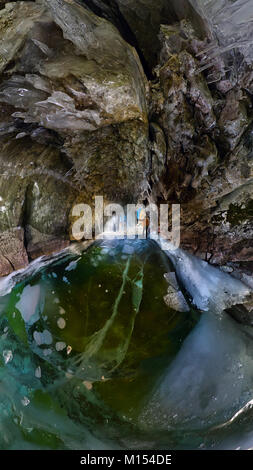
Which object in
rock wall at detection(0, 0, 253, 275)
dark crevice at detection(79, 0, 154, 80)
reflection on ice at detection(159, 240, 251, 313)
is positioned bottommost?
reflection on ice at detection(159, 240, 251, 313)

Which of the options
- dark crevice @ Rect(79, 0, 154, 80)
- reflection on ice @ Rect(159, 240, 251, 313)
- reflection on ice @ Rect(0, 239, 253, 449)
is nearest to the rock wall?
dark crevice @ Rect(79, 0, 154, 80)

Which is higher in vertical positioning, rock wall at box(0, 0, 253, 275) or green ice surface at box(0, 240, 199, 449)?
rock wall at box(0, 0, 253, 275)

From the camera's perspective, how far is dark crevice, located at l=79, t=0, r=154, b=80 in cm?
223

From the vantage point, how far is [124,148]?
3.27 metres

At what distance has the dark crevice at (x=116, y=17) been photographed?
2.23 m

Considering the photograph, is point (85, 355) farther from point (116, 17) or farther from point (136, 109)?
point (116, 17)

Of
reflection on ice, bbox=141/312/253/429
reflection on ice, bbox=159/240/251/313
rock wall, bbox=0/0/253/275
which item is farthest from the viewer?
reflection on ice, bbox=159/240/251/313

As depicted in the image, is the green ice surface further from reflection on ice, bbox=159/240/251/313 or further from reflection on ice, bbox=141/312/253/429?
reflection on ice, bbox=159/240/251/313

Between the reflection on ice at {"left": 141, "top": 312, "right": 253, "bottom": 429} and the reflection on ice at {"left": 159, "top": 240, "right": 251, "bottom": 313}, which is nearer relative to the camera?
the reflection on ice at {"left": 141, "top": 312, "right": 253, "bottom": 429}

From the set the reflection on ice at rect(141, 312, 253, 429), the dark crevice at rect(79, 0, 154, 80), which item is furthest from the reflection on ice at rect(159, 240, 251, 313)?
Answer: the dark crevice at rect(79, 0, 154, 80)

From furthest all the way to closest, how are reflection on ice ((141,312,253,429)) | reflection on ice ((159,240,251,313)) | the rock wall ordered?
reflection on ice ((159,240,251,313))
the rock wall
reflection on ice ((141,312,253,429))

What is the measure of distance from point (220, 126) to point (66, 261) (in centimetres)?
203
